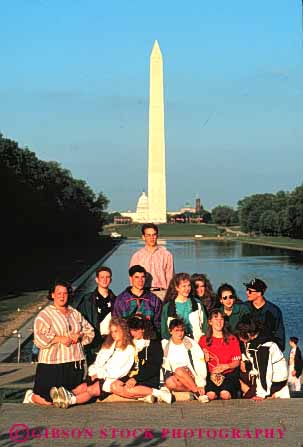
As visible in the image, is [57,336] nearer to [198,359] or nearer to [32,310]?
[198,359]

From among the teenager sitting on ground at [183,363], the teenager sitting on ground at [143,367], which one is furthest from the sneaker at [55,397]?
the teenager sitting on ground at [183,363]

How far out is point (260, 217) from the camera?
104m

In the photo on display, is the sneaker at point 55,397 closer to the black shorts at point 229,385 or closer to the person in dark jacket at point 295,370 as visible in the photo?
the black shorts at point 229,385

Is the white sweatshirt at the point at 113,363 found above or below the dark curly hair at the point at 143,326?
below

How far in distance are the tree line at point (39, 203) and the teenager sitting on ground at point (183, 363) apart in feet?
111

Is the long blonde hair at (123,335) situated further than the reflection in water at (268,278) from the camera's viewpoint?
No

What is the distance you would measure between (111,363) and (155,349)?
1.27 ft

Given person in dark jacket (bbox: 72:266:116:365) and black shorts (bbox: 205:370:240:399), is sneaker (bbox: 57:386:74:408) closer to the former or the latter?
person in dark jacket (bbox: 72:266:116:365)

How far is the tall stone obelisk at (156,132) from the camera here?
68500mm

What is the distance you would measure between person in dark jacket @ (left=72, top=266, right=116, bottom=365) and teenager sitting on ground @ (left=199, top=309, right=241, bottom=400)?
35.7 inches

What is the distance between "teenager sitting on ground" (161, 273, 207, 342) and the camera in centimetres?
689

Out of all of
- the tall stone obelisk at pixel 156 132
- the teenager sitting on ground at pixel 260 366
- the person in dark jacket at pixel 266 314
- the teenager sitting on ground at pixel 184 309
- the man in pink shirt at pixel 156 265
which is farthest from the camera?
the tall stone obelisk at pixel 156 132

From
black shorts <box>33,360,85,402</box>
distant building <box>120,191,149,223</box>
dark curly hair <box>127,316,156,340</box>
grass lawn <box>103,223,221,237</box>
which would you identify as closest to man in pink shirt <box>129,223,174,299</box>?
dark curly hair <box>127,316,156,340</box>

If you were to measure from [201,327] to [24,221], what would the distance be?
131ft
